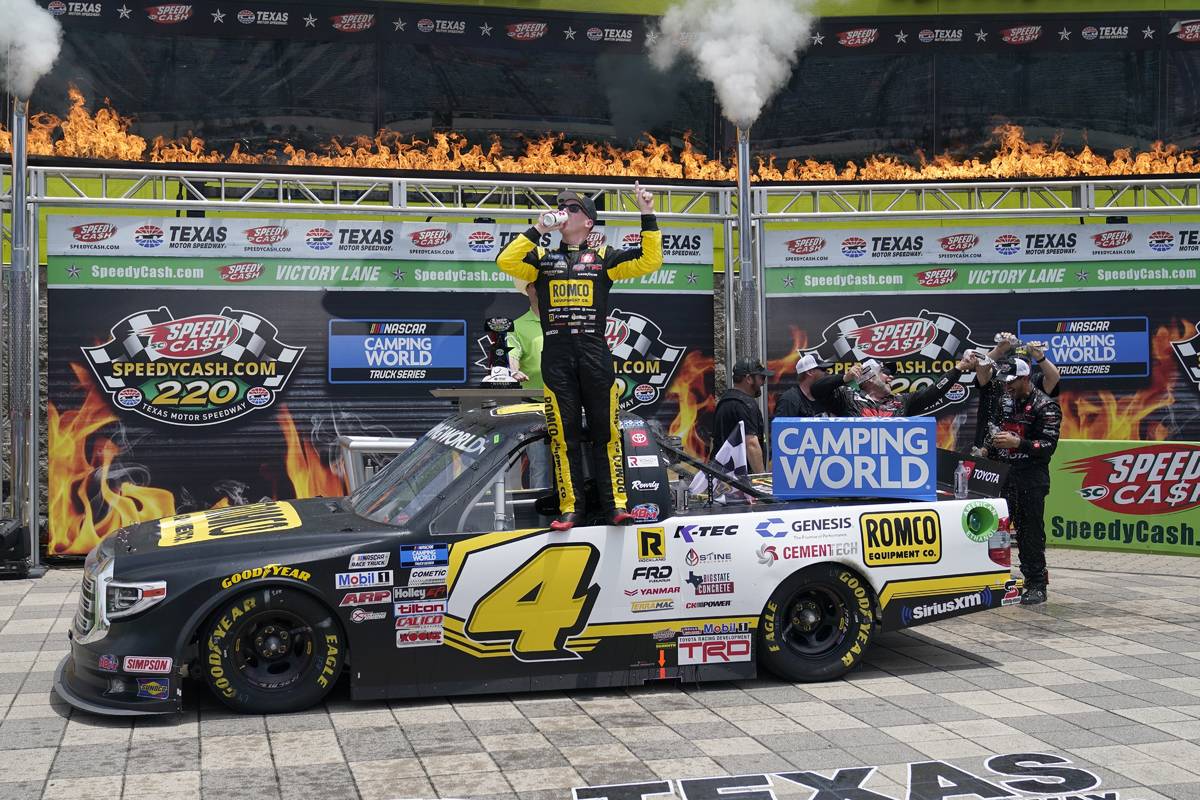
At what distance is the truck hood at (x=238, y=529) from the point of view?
6.40 meters

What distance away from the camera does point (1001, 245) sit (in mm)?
13102

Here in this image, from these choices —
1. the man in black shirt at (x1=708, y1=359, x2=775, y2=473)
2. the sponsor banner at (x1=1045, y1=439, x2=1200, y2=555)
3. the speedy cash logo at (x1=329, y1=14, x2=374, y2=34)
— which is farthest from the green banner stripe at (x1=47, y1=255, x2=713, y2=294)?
the speedy cash logo at (x1=329, y1=14, x2=374, y2=34)

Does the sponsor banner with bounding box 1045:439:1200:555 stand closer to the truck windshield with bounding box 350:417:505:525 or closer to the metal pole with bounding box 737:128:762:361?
the metal pole with bounding box 737:128:762:361

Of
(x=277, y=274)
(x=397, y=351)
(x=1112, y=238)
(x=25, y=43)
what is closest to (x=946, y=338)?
(x=1112, y=238)

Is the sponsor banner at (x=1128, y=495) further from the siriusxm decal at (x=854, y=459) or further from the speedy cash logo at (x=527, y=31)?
the speedy cash logo at (x=527, y=31)

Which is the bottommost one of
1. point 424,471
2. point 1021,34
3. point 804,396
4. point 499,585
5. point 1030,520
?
point 499,585

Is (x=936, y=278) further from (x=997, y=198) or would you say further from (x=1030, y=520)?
(x=1030, y=520)

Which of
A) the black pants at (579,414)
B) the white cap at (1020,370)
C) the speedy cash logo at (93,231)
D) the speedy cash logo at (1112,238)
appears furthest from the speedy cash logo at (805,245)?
the speedy cash logo at (93,231)

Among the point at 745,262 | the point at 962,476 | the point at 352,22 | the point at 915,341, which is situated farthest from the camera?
the point at 352,22

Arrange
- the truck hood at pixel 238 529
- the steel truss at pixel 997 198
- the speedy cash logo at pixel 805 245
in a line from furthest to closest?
the speedy cash logo at pixel 805 245 < the steel truss at pixel 997 198 < the truck hood at pixel 238 529

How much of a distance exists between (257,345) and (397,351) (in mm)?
1235

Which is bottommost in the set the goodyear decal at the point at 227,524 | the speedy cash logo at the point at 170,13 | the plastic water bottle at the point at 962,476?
the goodyear decal at the point at 227,524

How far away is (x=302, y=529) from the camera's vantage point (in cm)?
667

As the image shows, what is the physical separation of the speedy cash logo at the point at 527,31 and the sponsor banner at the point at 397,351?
5533 mm
